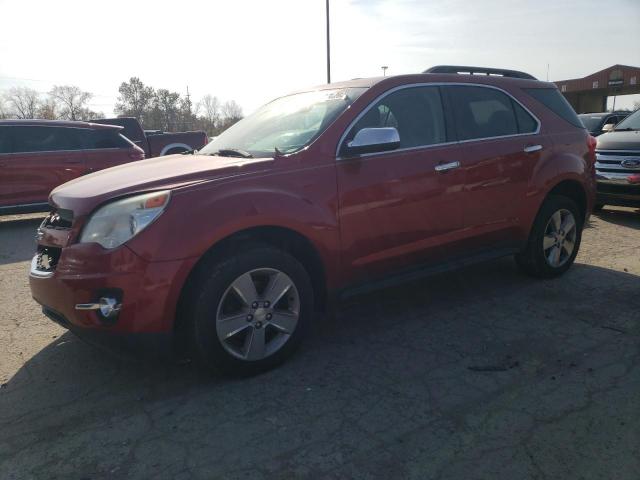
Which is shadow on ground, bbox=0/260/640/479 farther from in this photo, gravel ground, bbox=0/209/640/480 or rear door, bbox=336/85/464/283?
rear door, bbox=336/85/464/283

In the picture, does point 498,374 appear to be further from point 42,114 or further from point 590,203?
point 42,114

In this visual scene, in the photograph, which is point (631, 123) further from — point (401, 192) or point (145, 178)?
point (145, 178)

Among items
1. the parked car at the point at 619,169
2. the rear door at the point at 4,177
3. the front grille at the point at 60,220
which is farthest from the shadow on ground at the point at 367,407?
the rear door at the point at 4,177

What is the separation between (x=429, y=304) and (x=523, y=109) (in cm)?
195

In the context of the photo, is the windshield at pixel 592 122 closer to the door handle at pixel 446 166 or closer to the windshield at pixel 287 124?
the door handle at pixel 446 166

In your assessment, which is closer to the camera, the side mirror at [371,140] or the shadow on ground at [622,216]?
the side mirror at [371,140]

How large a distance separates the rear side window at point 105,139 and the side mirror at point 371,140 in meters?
7.35

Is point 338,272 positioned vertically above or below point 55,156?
below

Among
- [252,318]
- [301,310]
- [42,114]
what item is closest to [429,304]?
[301,310]

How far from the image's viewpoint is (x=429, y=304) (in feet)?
14.4

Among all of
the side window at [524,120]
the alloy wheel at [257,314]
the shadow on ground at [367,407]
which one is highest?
the side window at [524,120]

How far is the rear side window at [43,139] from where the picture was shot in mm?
8562

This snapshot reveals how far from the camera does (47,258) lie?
10.3ft

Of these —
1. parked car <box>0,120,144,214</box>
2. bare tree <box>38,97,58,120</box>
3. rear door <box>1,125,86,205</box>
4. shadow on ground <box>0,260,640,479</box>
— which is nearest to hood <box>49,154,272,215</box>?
shadow on ground <box>0,260,640,479</box>
